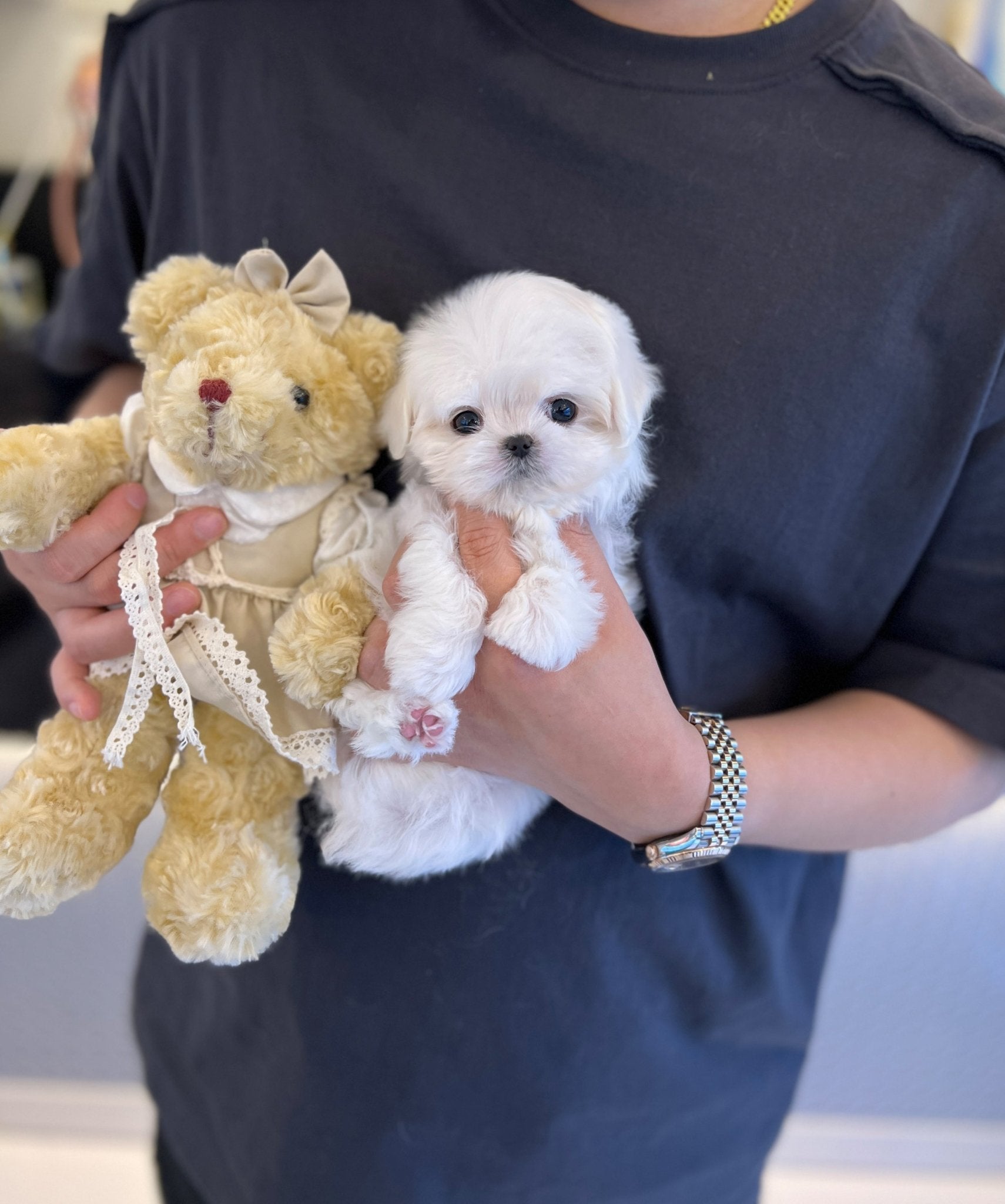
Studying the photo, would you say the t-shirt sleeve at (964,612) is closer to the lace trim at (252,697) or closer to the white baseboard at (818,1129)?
the lace trim at (252,697)

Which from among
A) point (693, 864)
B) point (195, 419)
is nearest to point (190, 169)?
point (195, 419)

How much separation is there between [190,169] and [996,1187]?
2.04 m

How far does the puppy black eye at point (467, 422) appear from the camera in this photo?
592 mm

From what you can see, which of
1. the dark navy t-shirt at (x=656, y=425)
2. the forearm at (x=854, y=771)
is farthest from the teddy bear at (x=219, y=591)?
the forearm at (x=854, y=771)

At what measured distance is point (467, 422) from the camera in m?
0.59

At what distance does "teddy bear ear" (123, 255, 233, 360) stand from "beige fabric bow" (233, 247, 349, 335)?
0.06ft

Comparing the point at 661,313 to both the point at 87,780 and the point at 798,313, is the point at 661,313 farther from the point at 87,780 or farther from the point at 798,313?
the point at 87,780

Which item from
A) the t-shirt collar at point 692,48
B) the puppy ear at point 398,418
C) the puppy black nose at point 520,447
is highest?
the t-shirt collar at point 692,48

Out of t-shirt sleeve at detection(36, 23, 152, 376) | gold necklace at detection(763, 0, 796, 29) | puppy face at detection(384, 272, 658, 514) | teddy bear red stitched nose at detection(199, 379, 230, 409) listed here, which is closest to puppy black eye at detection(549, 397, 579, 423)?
puppy face at detection(384, 272, 658, 514)

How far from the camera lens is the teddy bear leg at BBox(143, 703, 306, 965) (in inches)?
22.9

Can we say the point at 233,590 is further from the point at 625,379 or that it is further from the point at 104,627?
the point at 625,379

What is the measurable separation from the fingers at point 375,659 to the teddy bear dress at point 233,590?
5cm

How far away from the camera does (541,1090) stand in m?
0.71

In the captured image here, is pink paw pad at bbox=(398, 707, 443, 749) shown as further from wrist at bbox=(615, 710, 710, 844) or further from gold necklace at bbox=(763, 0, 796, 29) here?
gold necklace at bbox=(763, 0, 796, 29)
